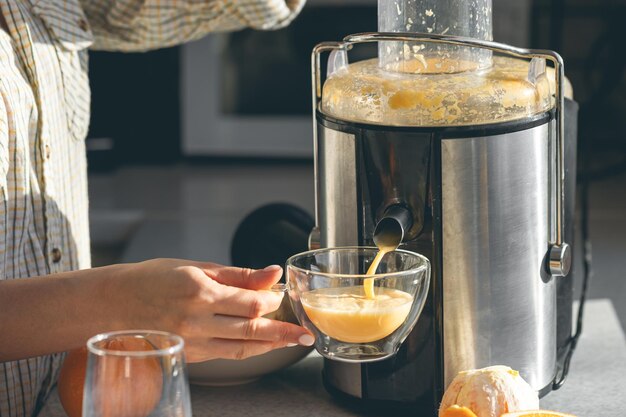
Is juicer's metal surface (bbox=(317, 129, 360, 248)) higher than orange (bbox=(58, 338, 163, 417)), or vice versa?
juicer's metal surface (bbox=(317, 129, 360, 248))

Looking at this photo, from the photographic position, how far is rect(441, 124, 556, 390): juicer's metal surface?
0.80 meters

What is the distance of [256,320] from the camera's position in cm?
73

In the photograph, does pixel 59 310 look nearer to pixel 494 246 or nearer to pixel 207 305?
pixel 207 305

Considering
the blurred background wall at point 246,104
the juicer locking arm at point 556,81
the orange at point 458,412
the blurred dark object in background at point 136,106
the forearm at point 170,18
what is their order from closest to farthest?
the orange at point 458,412 < the juicer locking arm at point 556,81 < the forearm at point 170,18 < the blurred background wall at point 246,104 < the blurred dark object in background at point 136,106

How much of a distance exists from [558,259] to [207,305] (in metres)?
0.31

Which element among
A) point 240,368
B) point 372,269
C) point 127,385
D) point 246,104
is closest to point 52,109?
point 240,368

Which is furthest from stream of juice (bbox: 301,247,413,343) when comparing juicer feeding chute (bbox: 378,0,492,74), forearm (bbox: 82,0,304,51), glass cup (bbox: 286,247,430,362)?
forearm (bbox: 82,0,304,51)

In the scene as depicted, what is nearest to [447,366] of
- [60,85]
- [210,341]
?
[210,341]

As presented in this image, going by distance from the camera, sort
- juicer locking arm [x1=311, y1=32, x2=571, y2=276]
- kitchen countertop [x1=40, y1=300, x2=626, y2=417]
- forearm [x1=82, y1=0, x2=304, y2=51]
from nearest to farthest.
Result: 1. juicer locking arm [x1=311, y1=32, x2=571, y2=276]
2. kitchen countertop [x1=40, y1=300, x2=626, y2=417]
3. forearm [x1=82, y1=0, x2=304, y2=51]

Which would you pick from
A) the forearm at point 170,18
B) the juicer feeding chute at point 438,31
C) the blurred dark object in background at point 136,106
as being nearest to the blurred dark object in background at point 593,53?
the blurred dark object in background at point 136,106

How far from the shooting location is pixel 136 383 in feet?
1.82

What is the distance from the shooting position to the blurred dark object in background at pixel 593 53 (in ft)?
8.94

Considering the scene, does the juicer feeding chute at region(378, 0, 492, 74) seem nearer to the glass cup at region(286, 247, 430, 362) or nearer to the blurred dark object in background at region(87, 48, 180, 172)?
the glass cup at region(286, 247, 430, 362)

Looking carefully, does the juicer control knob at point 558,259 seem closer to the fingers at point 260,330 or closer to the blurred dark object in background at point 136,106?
the fingers at point 260,330
